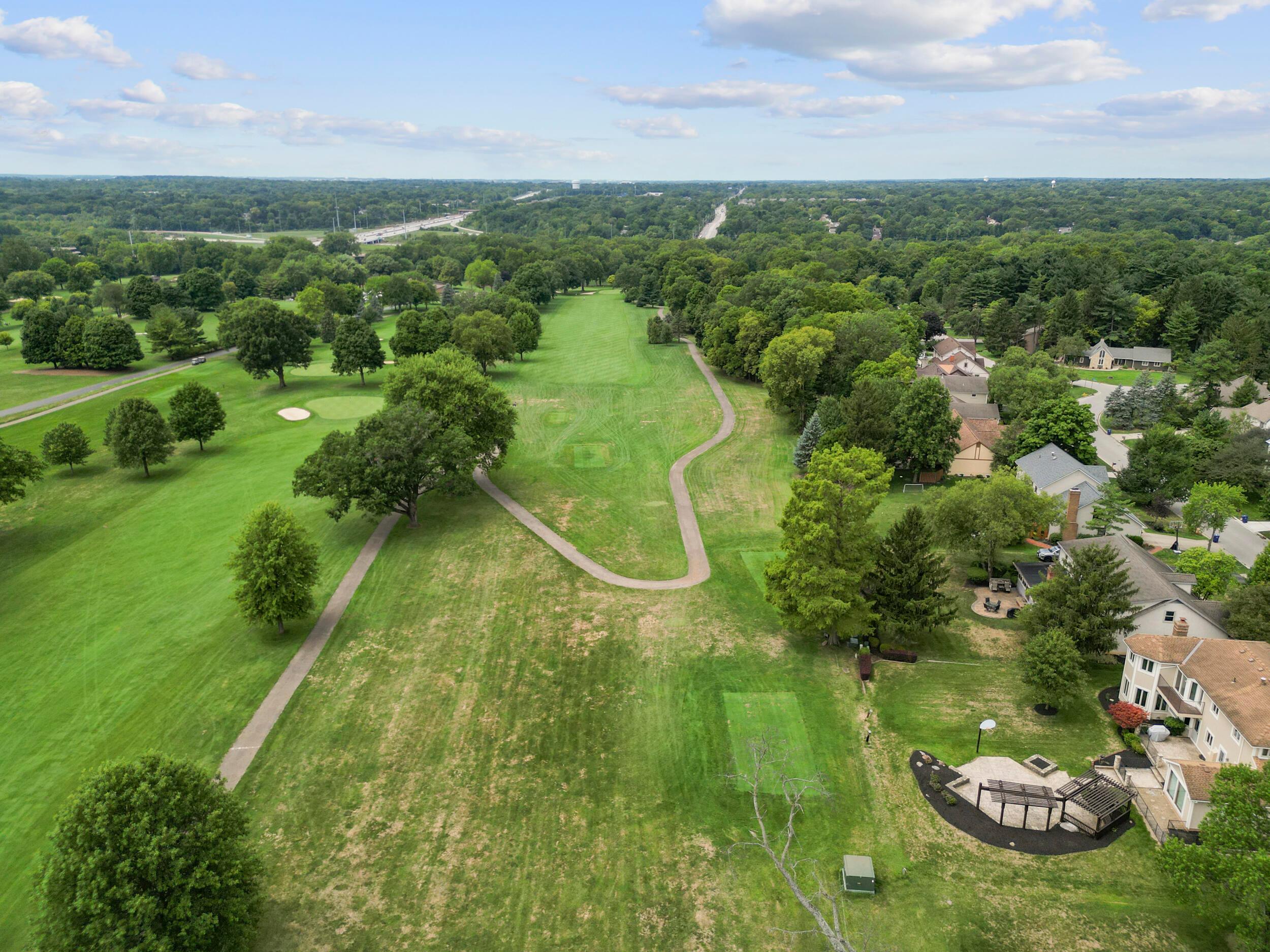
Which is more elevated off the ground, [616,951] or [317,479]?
[317,479]

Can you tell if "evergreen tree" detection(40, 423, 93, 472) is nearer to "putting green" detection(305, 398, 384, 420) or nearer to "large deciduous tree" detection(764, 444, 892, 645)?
"putting green" detection(305, 398, 384, 420)

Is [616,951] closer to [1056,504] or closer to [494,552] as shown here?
[494,552]

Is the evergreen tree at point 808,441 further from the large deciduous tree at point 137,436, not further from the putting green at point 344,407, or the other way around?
the large deciduous tree at point 137,436

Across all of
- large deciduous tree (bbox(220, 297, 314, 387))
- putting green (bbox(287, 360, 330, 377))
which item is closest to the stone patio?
large deciduous tree (bbox(220, 297, 314, 387))

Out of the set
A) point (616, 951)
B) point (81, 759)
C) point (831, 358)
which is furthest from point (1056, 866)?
point (831, 358)

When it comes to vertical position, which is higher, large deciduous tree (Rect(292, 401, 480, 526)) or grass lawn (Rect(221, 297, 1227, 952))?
large deciduous tree (Rect(292, 401, 480, 526))

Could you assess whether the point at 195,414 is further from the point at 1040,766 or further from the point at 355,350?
the point at 1040,766

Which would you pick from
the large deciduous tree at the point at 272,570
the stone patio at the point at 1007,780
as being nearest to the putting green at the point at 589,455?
the large deciduous tree at the point at 272,570

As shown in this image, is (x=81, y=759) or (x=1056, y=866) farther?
(x=81, y=759)
